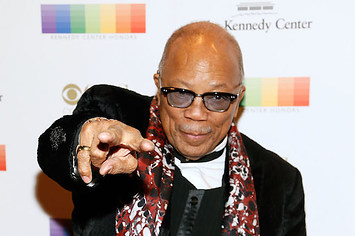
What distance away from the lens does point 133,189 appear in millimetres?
1583

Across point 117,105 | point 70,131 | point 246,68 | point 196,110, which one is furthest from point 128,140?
point 246,68

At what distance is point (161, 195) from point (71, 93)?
84 centimetres

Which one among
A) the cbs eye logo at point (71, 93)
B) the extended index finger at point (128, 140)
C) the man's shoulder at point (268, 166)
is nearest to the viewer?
the extended index finger at point (128, 140)

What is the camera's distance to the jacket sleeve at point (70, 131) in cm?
123

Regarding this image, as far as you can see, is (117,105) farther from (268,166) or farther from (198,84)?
(268,166)

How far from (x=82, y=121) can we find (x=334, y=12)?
51.7 inches

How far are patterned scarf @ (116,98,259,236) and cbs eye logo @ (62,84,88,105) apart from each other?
557 millimetres

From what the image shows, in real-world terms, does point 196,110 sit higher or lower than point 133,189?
higher

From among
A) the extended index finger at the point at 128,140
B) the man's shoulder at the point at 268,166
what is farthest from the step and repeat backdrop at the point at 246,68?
the extended index finger at the point at 128,140

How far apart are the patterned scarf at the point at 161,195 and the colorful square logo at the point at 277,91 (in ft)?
1.32

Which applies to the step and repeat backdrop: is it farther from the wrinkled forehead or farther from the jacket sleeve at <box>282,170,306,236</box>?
the wrinkled forehead

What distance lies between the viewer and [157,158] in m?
1.61

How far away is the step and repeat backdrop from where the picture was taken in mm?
2021

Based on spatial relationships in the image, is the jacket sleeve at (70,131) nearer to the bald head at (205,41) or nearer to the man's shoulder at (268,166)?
the bald head at (205,41)
